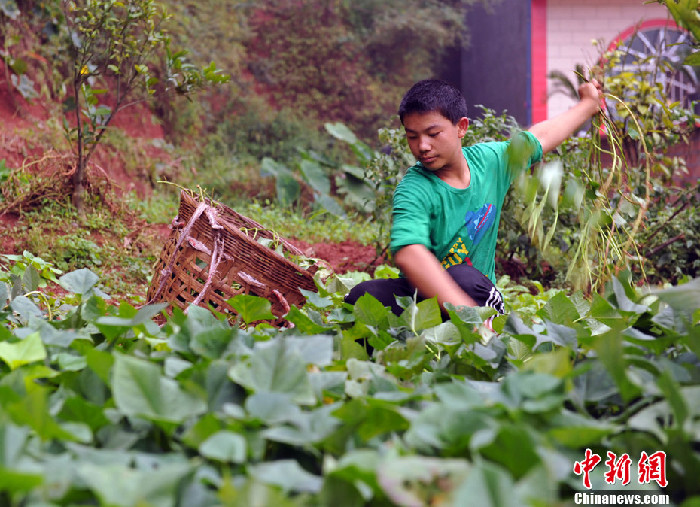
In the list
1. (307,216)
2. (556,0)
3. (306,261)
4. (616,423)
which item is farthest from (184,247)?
(556,0)

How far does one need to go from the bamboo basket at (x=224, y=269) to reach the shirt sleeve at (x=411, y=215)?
12.2 inches

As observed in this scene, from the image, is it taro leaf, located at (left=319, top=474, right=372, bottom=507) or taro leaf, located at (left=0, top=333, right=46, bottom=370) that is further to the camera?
taro leaf, located at (left=0, top=333, right=46, bottom=370)

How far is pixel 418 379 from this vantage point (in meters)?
0.84

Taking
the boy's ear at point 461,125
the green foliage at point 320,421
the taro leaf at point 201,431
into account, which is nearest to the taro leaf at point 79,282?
the green foliage at point 320,421

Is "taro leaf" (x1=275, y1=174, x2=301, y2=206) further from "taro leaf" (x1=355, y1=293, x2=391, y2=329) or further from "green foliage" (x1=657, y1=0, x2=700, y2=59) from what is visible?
"green foliage" (x1=657, y1=0, x2=700, y2=59)

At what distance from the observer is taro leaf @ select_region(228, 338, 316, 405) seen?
0.63 metres

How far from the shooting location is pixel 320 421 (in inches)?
23.4

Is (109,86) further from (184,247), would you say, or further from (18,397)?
(18,397)

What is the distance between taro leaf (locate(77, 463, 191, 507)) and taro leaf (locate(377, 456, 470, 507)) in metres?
0.15

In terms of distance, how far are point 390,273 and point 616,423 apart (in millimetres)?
2575

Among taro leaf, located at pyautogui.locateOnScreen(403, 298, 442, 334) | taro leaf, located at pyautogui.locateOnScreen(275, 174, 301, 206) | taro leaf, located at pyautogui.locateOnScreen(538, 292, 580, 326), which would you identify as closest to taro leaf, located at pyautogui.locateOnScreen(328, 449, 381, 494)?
taro leaf, located at pyautogui.locateOnScreen(403, 298, 442, 334)

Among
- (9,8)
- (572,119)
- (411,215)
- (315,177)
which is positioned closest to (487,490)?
(411,215)

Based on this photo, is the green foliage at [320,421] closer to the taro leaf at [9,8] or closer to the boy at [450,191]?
the boy at [450,191]

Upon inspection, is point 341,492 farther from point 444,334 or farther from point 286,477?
point 444,334
